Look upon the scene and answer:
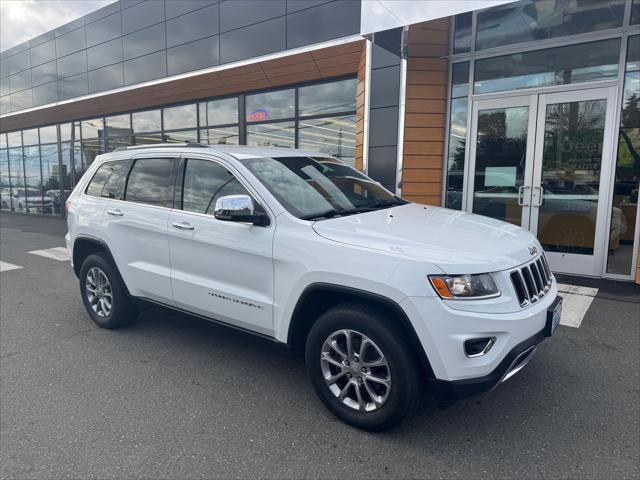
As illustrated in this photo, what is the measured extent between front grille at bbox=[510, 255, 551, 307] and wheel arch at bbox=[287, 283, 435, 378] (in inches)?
27.2

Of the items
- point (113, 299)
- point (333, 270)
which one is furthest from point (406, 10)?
point (113, 299)

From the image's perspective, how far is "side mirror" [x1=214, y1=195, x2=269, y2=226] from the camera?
3182 mm

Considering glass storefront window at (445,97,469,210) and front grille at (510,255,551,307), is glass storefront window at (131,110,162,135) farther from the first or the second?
front grille at (510,255,551,307)

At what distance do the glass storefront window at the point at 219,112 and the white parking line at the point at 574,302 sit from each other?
27.7 ft

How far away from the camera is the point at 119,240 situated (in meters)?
4.38

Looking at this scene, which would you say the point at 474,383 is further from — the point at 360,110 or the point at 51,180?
the point at 51,180

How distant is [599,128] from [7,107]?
2038cm

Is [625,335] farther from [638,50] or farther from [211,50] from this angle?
[211,50]

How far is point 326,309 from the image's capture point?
10.4 feet

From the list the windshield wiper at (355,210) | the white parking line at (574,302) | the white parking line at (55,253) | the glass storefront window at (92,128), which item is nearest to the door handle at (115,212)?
the windshield wiper at (355,210)

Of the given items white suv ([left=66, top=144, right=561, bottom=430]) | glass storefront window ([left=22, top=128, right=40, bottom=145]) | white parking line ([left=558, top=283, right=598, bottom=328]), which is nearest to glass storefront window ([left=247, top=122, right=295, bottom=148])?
white suv ([left=66, top=144, right=561, bottom=430])

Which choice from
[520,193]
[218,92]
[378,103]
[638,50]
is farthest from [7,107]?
[638,50]

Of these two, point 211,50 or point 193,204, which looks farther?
point 211,50

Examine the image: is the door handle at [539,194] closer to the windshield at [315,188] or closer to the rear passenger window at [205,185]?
the windshield at [315,188]
